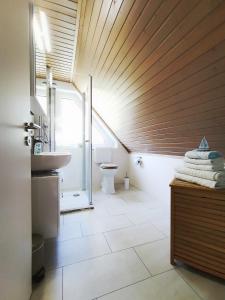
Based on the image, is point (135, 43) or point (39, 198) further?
point (39, 198)

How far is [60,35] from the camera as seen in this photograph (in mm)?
1957

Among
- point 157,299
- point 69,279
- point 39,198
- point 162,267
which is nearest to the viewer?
point 157,299

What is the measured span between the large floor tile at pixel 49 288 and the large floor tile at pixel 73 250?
0.33ft

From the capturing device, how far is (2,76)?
1.88ft

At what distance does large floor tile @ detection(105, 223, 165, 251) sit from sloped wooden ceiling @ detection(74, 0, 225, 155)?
1092mm

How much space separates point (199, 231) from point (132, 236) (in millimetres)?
742

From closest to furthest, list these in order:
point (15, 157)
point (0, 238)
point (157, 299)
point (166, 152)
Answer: point (0, 238) → point (15, 157) → point (157, 299) → point (166, 152)

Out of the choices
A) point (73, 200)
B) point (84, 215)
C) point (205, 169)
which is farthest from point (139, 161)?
point (205, 169)

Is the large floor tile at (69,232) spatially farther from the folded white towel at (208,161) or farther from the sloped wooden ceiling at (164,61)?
the sloped wooden ceiling at (164,61)

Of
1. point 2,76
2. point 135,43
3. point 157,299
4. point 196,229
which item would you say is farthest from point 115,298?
point 135,43

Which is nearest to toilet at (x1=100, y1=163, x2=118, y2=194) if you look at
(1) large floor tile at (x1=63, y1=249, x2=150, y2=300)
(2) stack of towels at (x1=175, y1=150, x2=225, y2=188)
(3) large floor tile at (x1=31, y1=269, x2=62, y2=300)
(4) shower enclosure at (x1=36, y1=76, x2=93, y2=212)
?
(4) shower enclosure at (x1=36, y1=76, x2=93, y2=212)

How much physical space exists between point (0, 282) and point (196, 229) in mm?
1167

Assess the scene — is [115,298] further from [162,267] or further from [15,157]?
[15,157]

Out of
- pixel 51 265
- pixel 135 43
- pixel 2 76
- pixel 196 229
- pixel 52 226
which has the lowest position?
pixel 51 265
